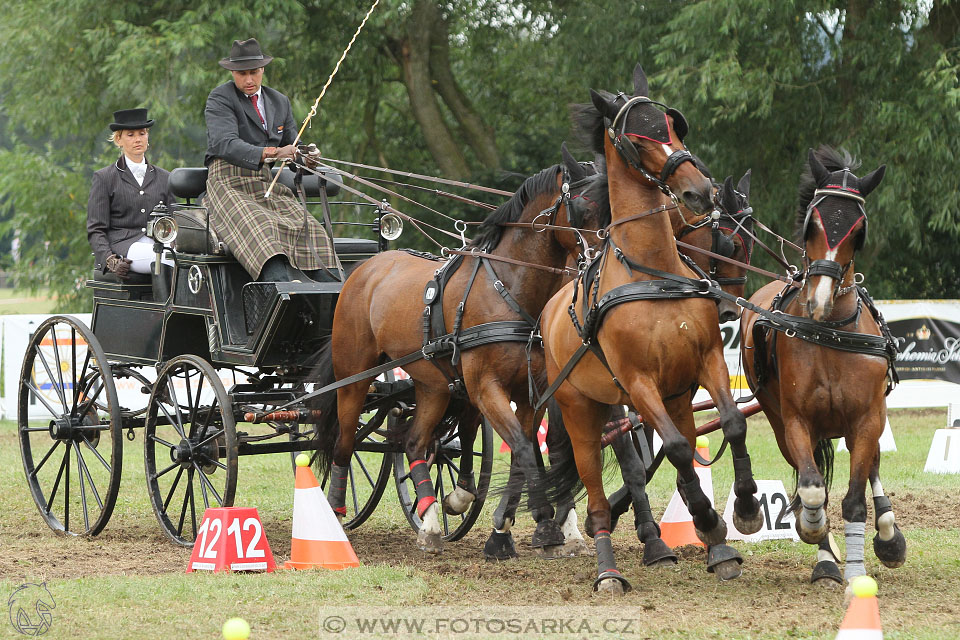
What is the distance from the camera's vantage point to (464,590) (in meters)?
5.71

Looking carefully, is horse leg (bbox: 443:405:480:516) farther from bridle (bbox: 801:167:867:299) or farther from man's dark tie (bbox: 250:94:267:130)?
bridle (bbox: 801:167:867:299)

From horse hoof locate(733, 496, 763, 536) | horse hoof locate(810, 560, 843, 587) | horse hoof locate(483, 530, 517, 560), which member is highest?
horse hoof locate(733, 496, 763, 536)

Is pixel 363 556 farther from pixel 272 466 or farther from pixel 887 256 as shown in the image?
pixel 887 256

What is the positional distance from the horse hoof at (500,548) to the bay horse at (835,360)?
6.22 feet

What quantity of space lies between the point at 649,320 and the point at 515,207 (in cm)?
160

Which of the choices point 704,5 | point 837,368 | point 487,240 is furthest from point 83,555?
point 704,5

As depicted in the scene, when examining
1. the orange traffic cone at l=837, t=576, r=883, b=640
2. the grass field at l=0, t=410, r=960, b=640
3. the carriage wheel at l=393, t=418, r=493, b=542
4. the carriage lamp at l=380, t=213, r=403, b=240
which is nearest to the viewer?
the orange traffic cone at l=837, t=576, r=883, b=640

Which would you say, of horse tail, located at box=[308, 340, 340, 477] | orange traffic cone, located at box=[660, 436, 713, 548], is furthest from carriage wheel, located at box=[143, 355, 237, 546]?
orange traffic cone, located at box=[660, 436, 713, 548]

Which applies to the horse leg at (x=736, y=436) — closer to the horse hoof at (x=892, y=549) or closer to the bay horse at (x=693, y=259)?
the horse hoof at (x=892, y=549)

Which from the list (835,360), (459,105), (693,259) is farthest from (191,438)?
(459,105)

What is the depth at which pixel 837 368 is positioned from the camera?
5.30 m

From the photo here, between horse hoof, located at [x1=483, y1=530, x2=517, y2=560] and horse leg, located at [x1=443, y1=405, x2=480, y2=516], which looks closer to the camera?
horse hoof, located at [x1=483, y1=530, x2=517, y2=560]

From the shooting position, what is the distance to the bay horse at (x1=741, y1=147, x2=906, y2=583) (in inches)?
205

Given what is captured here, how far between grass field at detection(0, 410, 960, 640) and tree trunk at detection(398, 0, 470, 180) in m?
11.0
